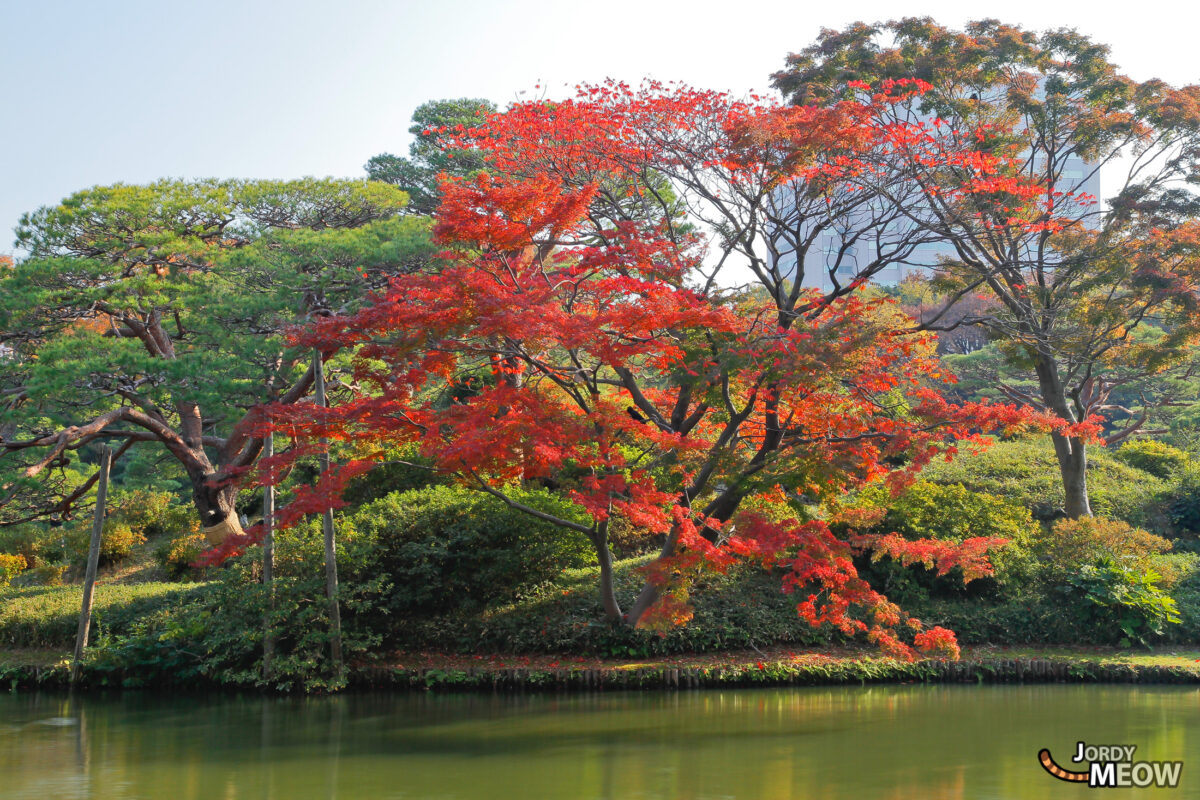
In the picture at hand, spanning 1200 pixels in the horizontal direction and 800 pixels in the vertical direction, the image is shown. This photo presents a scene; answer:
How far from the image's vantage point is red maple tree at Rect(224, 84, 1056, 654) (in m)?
8.61

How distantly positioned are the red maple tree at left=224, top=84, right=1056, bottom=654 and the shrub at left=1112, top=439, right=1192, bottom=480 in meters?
7.13

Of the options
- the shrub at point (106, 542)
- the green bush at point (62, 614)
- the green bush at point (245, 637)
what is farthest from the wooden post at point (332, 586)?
the shrub at point (106, 542)

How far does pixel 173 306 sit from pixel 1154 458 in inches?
601

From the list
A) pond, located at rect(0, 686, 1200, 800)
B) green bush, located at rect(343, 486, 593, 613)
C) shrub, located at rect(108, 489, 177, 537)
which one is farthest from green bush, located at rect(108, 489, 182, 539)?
green bush, located at rect(343, 486, 593, 613)

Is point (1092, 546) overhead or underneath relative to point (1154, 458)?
underneath

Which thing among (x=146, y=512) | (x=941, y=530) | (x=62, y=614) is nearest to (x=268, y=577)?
(x=62, y=614)

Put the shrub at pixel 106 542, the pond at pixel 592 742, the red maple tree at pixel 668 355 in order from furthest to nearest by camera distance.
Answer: the shrub at pixel 106 542 → the red maple tree at pixel 668 355 → the pond at pixel 592 742

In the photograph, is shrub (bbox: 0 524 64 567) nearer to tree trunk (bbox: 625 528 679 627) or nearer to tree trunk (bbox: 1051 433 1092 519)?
tree trunk (bbox: 625 528 679 627)

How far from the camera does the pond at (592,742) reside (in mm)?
5973

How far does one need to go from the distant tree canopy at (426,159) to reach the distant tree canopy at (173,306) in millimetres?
7142

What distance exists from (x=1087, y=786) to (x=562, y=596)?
6.00 m

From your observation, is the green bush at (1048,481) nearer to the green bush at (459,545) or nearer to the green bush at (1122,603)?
the green bush at (1122,603)

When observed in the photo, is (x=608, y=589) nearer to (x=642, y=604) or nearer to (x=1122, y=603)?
(x=642, y=604)

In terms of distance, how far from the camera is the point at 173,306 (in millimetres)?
13023
